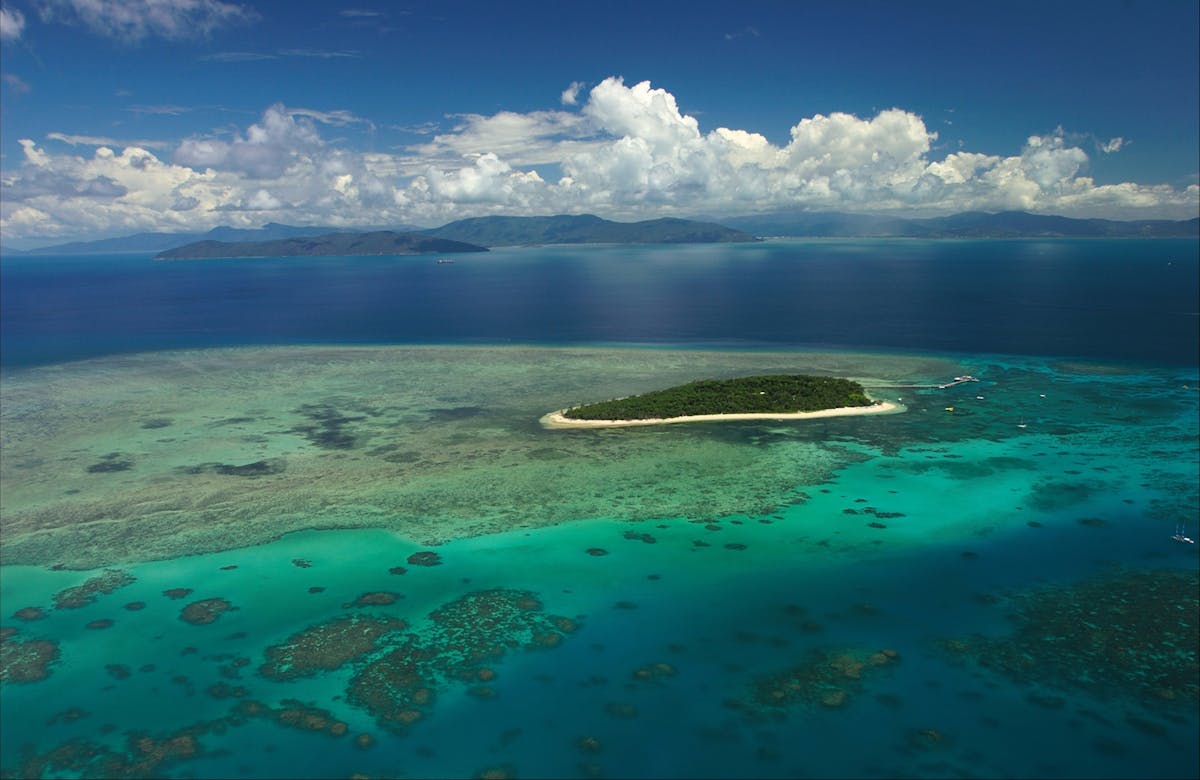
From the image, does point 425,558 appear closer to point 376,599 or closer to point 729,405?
point 376,599

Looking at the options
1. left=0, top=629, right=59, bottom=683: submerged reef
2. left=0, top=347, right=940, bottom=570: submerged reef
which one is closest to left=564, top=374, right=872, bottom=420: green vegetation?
left=0, top=347, right=940, bottom=570: submerged reef

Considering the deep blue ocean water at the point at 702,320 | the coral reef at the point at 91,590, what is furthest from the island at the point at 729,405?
the deep blue ocean water at the point at 702,320

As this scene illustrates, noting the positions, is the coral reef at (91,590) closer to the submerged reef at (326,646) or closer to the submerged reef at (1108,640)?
the submerged reef at (326,646)

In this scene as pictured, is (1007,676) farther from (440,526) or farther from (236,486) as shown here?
(236,486)

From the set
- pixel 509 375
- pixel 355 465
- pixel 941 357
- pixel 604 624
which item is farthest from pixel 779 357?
pixel 604 624

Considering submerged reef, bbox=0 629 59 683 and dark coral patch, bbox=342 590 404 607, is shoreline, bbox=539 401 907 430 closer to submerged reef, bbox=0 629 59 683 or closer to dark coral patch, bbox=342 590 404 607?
dark coral patch, bbox=342 590 404 607

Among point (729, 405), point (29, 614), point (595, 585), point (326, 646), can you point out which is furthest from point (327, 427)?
point (595, 585)
